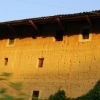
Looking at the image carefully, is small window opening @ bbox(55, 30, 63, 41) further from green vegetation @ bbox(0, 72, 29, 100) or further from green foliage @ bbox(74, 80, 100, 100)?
green vegetation @ bbox(0, 72, 29, 100)

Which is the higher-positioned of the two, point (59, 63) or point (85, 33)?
point (85, 33)

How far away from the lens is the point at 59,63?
14.5 meters

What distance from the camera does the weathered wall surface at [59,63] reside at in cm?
1352

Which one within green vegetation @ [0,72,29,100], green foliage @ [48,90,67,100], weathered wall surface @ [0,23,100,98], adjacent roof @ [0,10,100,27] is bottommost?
green vegetation @ [0,72,29,100]

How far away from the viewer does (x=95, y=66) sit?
1342cm

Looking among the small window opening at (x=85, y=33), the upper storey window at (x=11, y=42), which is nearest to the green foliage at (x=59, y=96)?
the small window opening at (x=85, y=33)

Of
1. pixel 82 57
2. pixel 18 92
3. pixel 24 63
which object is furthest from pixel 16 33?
pixel 18 92

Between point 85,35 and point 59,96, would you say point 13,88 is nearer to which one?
point 59,96

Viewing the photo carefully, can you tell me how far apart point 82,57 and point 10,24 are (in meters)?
5.38

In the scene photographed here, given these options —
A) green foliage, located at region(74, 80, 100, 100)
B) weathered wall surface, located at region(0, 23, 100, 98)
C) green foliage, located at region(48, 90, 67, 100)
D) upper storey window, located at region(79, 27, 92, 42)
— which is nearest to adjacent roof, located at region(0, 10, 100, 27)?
upper storey window, located at region(79, 27, 92, 42)

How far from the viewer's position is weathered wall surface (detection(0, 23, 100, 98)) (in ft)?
44.4

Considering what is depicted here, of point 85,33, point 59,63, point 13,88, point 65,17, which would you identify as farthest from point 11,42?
point 13,88

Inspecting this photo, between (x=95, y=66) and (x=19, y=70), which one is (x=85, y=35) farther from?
(x=19, y=70)

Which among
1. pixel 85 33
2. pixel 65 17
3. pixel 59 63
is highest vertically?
pixel 65 17
